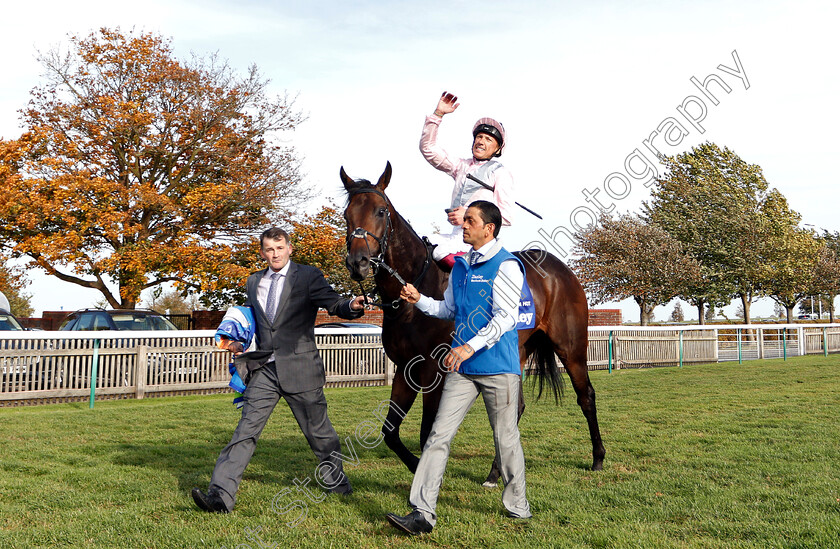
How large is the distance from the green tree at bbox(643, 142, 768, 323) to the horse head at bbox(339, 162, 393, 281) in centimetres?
3035

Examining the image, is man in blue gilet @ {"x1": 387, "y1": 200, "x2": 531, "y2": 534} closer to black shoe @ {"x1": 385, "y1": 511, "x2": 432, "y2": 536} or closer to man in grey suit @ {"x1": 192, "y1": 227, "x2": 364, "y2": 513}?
black shoe @ {"x1": 385, "y1": 511, "x2": 432, "y2": 536}

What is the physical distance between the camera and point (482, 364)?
358cm

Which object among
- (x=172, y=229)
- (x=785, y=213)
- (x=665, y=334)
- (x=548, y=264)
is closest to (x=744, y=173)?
(x=785, y=213)

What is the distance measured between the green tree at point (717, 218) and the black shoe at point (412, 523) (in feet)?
102

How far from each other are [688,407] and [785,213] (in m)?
30.9

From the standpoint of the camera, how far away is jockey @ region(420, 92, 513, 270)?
4693 millimetres

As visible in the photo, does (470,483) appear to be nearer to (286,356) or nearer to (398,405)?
(398,405)

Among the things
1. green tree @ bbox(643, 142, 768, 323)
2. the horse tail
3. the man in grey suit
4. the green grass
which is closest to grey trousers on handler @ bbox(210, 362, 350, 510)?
the man in grey suit

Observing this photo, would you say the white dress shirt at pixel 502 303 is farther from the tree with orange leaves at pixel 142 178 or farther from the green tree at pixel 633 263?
the green tree at pixel 633 263

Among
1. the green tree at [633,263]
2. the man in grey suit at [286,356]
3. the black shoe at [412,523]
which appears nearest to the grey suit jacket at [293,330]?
the man in grey suit at [286,356]

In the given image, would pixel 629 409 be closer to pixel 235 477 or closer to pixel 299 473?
pixel 299 473

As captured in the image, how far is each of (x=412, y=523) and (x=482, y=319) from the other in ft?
3.75

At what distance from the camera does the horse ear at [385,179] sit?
4.49 meters

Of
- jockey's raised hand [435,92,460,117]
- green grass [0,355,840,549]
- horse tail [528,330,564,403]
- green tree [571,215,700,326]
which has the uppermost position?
green tree [571,215,700,326]
